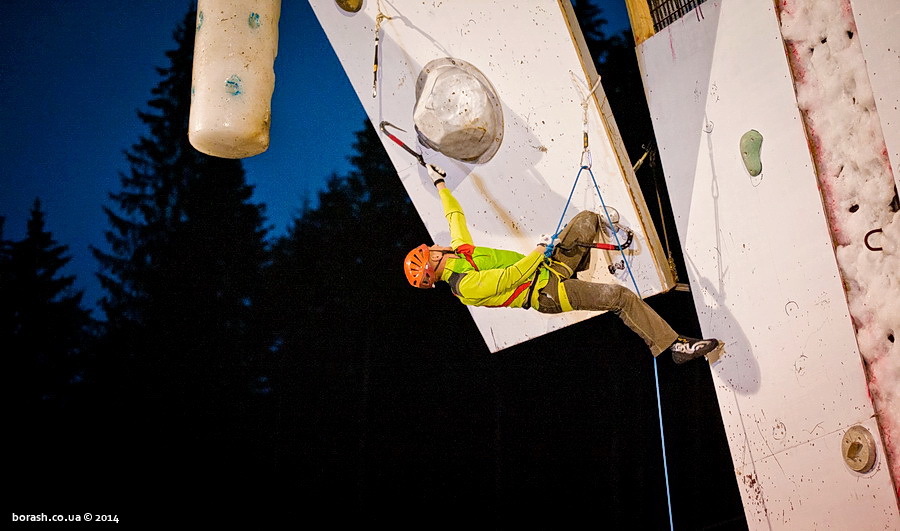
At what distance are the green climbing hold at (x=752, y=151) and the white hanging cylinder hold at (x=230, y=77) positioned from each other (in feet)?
7.36

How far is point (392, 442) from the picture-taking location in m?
4.00

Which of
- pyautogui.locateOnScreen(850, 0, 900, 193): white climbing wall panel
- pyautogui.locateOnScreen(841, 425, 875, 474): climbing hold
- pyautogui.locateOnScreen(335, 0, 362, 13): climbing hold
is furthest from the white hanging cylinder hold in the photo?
pyautogui.locateOnScreen(841, 425, 875, 474): climbing hold

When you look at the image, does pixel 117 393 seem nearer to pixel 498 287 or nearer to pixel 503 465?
pixel 503 465

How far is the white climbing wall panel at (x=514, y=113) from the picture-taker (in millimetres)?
2719

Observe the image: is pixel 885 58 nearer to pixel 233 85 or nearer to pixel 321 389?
pixel 233 85

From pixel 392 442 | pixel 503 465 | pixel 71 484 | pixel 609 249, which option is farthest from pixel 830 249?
pixel 71 484

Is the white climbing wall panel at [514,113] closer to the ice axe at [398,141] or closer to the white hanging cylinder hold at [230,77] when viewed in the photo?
the ice axe at [398,141]

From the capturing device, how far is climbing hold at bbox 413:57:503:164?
2.78 metres

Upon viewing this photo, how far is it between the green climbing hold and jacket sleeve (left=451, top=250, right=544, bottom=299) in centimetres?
98

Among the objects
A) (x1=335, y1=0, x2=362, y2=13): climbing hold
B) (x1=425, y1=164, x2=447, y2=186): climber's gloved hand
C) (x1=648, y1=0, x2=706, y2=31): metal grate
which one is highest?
(x1=335, y1=0, x2=362, y2=13): climbing hold

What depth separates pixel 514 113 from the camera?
2.84 m

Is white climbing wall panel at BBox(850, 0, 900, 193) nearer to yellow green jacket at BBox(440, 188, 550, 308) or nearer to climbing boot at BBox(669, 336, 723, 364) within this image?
climbing boot at BBox(669, 336, 723, 364)

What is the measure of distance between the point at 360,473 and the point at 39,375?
245 centimetres

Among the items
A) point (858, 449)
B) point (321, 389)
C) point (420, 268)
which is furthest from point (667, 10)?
point (321, 389)
